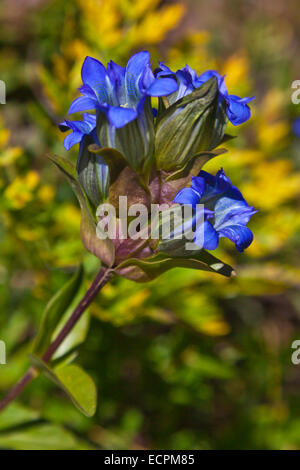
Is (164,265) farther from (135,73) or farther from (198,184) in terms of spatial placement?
(135,73)

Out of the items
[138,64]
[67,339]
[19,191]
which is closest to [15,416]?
[67,339]

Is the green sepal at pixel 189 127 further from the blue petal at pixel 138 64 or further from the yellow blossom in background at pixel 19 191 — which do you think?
the yellow blossom in background at pixel 19 191

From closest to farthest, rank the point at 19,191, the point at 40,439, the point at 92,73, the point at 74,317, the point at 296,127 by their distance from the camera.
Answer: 1. the point at 92,73
2. the point at 74,317
3. the point at 40,439
4. the point at 19,191
5. the point at 296,127

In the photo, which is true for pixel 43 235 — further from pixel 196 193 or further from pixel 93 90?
pixel 196 193

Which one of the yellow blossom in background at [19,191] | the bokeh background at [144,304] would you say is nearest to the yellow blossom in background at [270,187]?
the bokeh background at [144,304]

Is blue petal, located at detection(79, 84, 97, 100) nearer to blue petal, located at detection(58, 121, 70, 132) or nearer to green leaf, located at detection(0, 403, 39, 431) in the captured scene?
blue petal, located at detection(58, 121, 70, 132)
